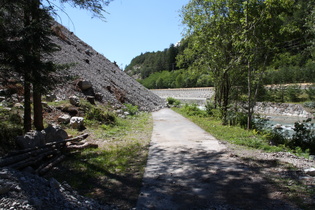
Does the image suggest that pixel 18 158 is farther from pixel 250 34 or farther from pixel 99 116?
pixel 250 34

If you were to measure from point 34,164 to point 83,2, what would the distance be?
4170mm

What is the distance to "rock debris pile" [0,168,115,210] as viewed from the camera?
2.74 m

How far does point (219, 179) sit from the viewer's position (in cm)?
444

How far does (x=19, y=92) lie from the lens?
9.90m

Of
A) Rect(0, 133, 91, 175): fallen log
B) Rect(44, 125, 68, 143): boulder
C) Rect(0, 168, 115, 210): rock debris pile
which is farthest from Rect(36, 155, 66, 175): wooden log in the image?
Rect(0, 168, 115, 210): rock debris pile

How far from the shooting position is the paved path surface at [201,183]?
3.50 meters

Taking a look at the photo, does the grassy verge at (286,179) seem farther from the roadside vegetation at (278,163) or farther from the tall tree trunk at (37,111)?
the tall tree trunk at (37,111)

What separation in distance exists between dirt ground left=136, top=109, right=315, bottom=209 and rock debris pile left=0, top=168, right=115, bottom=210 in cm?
90

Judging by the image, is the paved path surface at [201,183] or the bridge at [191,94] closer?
the paved path surface at [201,183]

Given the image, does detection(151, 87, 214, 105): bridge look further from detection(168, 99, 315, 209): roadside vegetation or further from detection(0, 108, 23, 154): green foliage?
detection(0, 108, 23, 154): green foliage

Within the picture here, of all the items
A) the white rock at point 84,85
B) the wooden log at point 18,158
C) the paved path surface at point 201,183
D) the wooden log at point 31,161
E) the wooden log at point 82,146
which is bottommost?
the paved path surface at point 201,183

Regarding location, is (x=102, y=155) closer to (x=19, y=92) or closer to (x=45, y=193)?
(x=45, y=193)

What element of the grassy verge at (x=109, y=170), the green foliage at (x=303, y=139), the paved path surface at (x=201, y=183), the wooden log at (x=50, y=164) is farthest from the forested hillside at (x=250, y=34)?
the wooden log at (x=50, y=164)

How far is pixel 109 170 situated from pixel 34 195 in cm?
219
